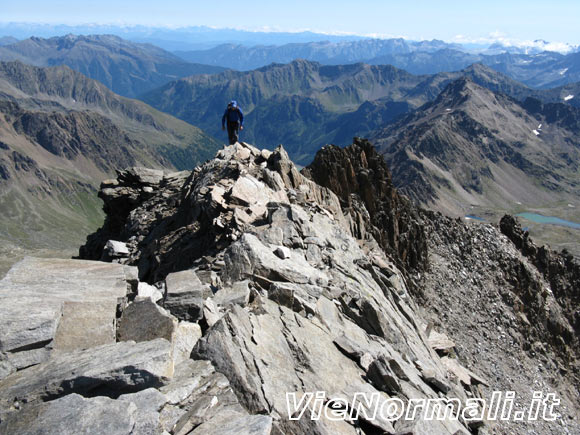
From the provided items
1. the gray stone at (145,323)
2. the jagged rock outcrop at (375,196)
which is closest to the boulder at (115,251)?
the gray stone at (145,323)

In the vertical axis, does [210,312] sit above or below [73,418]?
below

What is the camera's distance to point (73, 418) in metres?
8.34

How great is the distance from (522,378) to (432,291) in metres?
14.1

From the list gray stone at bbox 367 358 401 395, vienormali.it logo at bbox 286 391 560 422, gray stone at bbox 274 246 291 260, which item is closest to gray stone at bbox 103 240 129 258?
gray stone at bbox 274 246 291 260

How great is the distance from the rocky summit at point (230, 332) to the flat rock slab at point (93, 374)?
3cm

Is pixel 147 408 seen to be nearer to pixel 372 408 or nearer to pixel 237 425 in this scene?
pixel 237 425

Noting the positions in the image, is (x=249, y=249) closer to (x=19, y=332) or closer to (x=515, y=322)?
(x=19, y=332)

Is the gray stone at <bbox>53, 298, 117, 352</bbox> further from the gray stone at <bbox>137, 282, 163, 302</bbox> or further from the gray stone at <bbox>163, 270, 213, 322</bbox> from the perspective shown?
the gray stone at <bbox>137, 282, 163, 302</bbox>

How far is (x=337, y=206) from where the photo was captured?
40781 mm

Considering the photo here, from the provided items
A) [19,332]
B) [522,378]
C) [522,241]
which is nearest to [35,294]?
[19,332]

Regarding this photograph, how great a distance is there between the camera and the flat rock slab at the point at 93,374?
9.42 metres

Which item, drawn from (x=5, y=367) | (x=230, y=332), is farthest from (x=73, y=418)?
(x=230, y=332)

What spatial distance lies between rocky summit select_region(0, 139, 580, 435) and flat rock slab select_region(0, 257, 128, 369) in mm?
39

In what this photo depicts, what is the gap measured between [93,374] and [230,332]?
4062 millimetres
